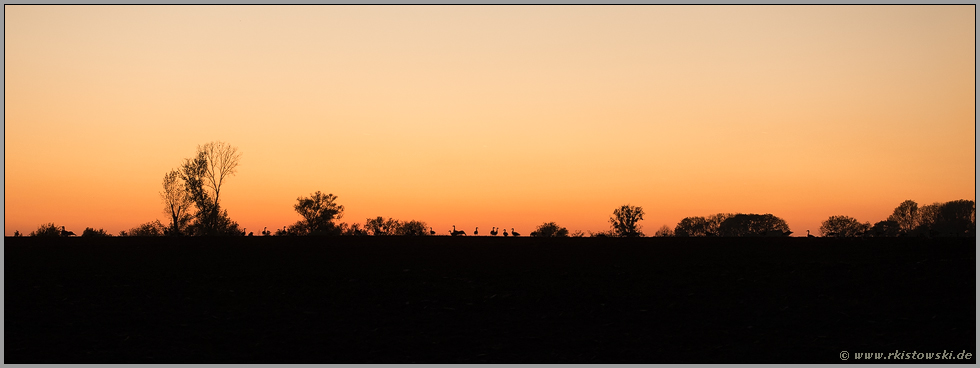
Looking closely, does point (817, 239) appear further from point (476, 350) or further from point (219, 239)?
point (219, 239)

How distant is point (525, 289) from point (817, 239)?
53.9ft

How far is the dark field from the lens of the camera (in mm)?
19391

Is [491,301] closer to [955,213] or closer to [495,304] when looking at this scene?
[495,304]

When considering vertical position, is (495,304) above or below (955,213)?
below

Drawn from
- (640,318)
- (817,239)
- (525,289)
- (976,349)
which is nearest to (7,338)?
(525,289)

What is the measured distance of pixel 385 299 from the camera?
2370cm

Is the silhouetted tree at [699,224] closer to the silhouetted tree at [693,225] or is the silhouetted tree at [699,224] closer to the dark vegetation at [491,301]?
the silhouetted tree at [693,225]

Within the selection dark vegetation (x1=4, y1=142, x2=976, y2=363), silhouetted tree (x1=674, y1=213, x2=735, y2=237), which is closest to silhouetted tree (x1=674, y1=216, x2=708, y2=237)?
silhouetted tree (x1=674, y1=213, x2=735, y2=237)

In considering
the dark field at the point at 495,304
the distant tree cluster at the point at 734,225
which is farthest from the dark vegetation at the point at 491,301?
the distant tree cluster at the point at 734,225

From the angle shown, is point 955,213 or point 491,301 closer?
point 491,301

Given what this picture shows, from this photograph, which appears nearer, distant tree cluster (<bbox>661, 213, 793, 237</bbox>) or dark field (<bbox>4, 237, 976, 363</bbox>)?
dark field (<bbox>4, 237, 976, 363</bbox>)

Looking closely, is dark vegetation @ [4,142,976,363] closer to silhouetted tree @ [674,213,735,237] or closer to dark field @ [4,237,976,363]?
dark field @ [4,237,976,363]

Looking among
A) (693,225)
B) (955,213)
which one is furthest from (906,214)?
(693,225)

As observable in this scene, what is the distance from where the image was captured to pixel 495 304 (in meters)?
23.1
